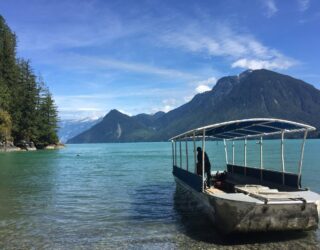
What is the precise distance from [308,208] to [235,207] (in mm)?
2262

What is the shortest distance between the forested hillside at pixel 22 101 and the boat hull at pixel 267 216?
293 ft

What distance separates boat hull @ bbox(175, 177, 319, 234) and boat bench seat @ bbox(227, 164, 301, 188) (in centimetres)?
277

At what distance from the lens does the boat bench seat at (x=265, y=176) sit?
1565 centimetres

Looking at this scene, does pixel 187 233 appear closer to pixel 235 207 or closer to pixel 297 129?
Answer: pixel 235 207

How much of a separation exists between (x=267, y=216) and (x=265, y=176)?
6693mm

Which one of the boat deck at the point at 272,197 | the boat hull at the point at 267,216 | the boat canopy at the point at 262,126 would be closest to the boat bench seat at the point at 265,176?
the boat canopy at the point at 262,126

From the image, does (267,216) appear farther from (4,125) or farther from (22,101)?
(22,101)

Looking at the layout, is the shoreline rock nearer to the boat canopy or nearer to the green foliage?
the green foliage

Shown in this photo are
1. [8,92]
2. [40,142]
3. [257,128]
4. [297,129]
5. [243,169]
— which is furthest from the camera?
[40,142]

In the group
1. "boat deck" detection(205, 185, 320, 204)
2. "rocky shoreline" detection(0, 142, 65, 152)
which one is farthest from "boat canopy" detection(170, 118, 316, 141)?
"rocky shoreline" detection(0, 142, 65, 152)

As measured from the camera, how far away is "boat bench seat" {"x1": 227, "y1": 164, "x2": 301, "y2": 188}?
15.6 metres

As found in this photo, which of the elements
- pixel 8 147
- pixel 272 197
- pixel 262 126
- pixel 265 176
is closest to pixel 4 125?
pixel 8 147

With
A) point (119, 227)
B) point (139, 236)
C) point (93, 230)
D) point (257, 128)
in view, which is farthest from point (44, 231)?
point (257, 128)

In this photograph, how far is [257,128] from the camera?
60.3 feet
